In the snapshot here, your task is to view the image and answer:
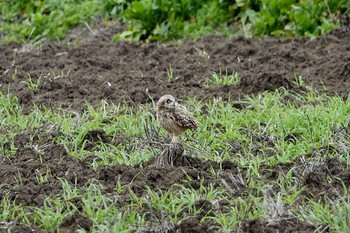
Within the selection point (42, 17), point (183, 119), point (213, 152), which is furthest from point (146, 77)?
point (42, 17)

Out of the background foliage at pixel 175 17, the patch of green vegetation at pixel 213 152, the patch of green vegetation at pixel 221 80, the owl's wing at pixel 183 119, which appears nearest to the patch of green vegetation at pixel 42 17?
the background foliage at pixel 175 17

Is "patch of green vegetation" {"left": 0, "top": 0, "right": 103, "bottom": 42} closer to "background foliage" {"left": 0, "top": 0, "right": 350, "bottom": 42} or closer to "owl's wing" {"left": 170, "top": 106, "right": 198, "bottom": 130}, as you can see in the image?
"background foliage" {"left": 0, "top": 0, "right": 350, "bottom": 42}

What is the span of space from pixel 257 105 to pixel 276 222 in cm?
323

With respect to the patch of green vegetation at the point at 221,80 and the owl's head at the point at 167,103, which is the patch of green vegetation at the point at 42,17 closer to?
the patch of green vegetation at the point at 221,80

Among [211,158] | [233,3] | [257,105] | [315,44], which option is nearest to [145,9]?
[233,3]

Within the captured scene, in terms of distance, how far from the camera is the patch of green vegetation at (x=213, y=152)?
262 inches

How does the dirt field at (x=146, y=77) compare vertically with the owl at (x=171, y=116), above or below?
below

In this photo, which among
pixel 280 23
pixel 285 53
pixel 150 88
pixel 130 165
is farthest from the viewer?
pixel 280 23

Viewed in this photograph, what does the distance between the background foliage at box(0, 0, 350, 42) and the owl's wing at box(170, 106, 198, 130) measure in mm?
5002

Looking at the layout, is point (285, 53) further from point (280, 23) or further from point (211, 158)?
point (211, 158)

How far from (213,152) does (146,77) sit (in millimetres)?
3000

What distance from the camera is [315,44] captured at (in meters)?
12.2

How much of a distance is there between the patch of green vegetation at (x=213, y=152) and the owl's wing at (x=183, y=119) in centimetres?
18

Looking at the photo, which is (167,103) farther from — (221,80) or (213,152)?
(221,80)
